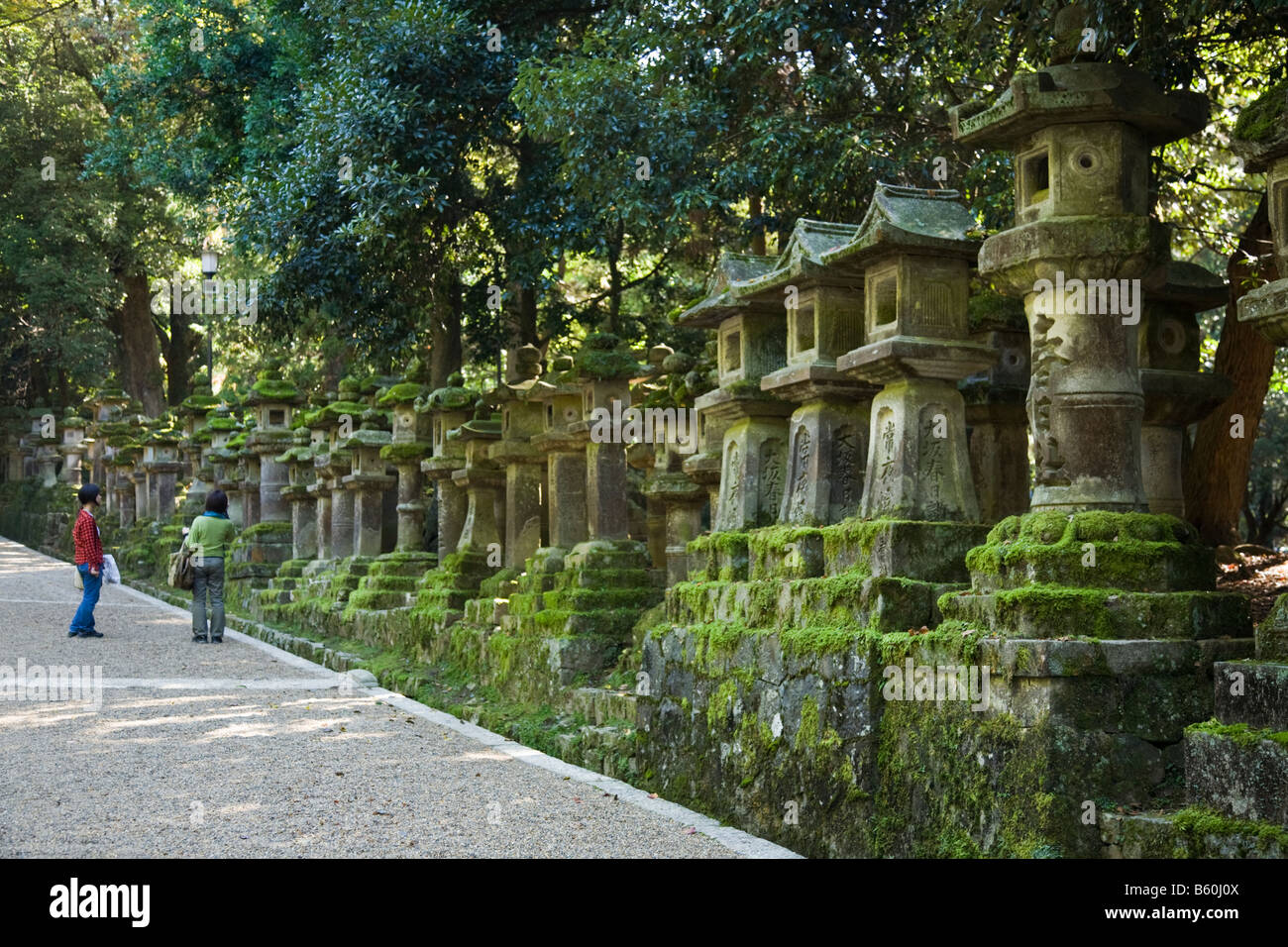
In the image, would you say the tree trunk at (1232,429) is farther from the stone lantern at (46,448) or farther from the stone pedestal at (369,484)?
the stone lantern at (46,448)

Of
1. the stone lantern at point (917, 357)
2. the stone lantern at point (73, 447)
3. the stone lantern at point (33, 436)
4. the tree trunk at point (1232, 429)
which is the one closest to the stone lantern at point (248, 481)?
the stone lantern at point (73, 447)

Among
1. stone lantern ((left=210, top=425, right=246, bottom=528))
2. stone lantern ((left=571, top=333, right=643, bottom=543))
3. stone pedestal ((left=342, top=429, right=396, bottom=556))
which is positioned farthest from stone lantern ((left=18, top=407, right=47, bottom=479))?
stone lantern ((left=571, top=333, right=643, bottom=543))

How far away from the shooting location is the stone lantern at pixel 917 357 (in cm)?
698

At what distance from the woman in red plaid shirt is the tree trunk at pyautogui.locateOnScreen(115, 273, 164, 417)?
798 inches

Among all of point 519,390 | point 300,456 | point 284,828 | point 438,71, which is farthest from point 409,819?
point 300,456

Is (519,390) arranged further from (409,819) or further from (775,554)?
(409,819)

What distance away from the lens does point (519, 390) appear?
1265cm

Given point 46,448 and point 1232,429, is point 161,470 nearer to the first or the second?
point 46,448

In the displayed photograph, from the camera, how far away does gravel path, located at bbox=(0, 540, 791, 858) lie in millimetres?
6387

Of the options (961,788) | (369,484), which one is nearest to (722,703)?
(961,788)

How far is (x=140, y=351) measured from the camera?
1364 inches

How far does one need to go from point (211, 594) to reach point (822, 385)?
9469 mm

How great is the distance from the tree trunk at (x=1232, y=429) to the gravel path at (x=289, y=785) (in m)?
5.53
